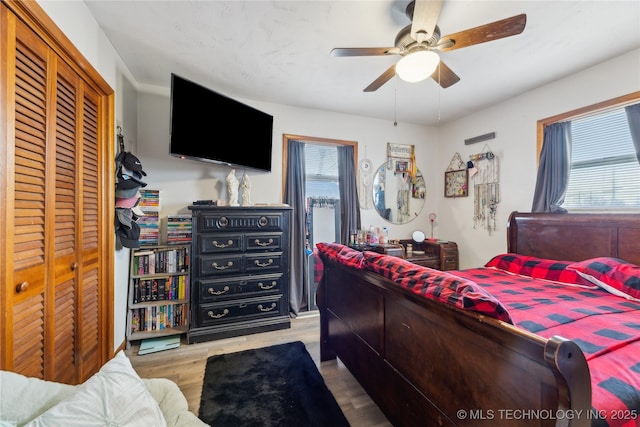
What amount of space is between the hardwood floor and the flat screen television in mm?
1777

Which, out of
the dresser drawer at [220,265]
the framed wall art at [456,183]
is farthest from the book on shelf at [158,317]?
the framed wall art at [456,183]

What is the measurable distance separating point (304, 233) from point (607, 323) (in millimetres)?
2644

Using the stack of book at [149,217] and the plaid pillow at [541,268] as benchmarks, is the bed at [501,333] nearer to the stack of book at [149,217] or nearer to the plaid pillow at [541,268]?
the plaid pillow at [541,268]

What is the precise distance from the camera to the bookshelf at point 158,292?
2.47 metres

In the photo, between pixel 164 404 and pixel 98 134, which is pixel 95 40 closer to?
pixel 98 134

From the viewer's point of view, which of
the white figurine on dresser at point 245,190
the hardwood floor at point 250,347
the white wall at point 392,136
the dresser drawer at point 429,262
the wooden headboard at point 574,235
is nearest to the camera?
the hardwood floor at point 250,347

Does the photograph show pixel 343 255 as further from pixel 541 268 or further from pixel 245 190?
pixel 541 268

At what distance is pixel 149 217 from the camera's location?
2.58 meters

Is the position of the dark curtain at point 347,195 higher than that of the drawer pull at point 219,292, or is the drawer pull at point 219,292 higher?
the dark curtain at point 347,195

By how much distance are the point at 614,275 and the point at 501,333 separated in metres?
1.87

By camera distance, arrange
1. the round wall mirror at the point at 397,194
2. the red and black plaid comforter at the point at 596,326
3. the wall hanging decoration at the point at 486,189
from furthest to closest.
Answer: the round wall mirror at the point at 397,194, the wall hanging decoration at the point at 486,189, the red and black plaid comforter at the point at 596,326

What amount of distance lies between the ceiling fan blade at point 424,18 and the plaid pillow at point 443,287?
4.34ft

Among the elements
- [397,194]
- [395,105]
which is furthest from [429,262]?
[395,105]

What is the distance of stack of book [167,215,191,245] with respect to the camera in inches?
105
